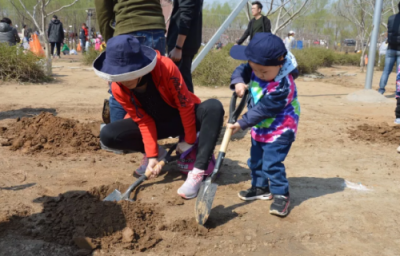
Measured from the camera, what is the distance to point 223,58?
10.2m

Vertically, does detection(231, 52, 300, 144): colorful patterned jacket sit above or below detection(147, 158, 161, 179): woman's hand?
above

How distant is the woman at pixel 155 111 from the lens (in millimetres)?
2520

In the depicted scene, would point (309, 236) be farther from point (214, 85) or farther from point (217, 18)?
point (217, 18)

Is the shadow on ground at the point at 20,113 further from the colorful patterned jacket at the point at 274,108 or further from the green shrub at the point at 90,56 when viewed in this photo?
the green shrub at the point at 90,56

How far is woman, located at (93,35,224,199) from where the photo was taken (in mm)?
2520

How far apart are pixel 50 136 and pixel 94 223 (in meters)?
1.91

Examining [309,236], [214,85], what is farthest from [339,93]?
[309,236]

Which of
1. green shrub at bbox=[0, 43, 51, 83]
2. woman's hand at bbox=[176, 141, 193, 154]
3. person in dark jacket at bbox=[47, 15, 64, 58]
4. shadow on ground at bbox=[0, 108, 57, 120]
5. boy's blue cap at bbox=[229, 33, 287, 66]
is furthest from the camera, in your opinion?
person in dark jacket at bbox=[47, 15, 64, 58]

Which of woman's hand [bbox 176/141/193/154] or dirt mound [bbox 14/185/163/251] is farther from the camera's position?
woman's hand [bbox 176/141/193/154]

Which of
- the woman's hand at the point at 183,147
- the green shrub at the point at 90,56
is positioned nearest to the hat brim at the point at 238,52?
the woman's hand at the point at 183,147

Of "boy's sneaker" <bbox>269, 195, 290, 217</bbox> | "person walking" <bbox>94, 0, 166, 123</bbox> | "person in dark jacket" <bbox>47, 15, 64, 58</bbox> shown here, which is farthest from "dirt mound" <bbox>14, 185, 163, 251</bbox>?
"person in dark jacket" <bbox>47, 15, 64, 58</bbox>

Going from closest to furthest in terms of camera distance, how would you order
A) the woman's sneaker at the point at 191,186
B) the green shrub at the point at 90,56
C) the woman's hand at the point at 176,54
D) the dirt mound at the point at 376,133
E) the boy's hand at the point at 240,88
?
the boy's hand at the point at 240,88
the woman's sneaker at the point at 191,186
the woman's hand at the point at 176,54
the dirt mound at the point at 376,133
the green shrub at the point at 90,56

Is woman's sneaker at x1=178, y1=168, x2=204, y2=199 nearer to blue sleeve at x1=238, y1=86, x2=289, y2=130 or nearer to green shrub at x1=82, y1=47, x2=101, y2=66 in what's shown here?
blue sleeve at x1=238, y1=86, x2=289, y2=130

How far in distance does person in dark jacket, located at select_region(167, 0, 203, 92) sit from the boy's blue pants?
1.39m
